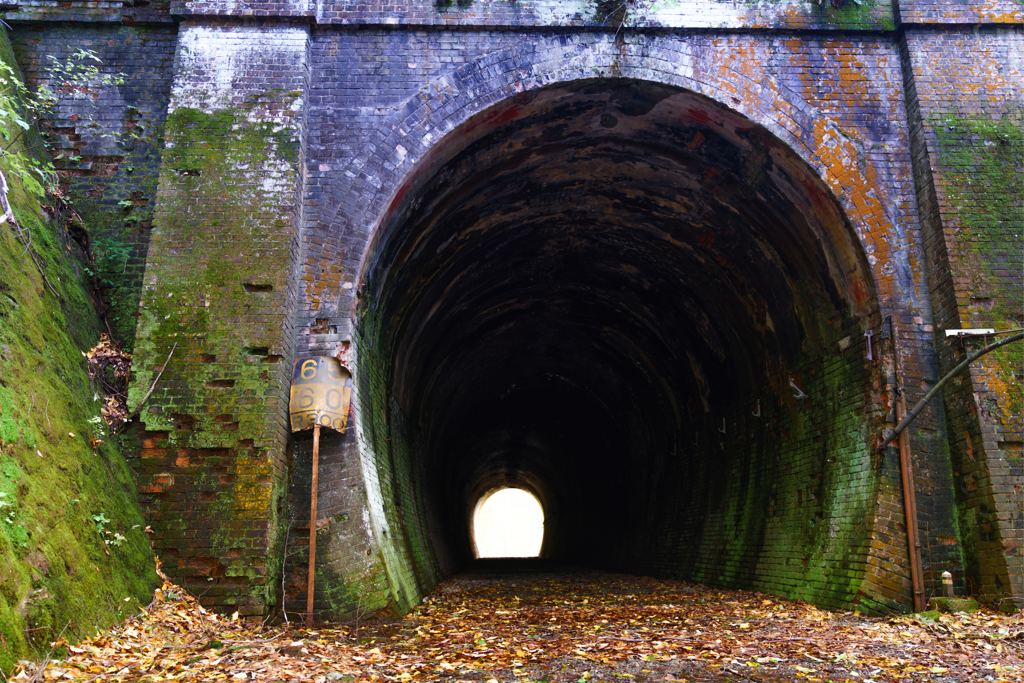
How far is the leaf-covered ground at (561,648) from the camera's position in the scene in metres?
6.34

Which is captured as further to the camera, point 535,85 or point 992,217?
point 535,85

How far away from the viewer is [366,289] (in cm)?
1023

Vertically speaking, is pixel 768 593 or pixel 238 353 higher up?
pixel 238 353

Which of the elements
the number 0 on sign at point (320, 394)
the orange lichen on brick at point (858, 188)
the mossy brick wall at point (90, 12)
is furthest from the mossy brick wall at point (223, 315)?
the orange lichen on brick at point (858, 188)

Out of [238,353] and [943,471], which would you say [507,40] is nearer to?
[238,353]

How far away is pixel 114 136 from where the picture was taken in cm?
1054

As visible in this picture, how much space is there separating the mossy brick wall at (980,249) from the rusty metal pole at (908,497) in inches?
22.4

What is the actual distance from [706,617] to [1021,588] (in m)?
3.37

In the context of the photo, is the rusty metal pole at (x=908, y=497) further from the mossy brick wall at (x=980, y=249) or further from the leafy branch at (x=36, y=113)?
the leafy branch at (x=36, y=113)

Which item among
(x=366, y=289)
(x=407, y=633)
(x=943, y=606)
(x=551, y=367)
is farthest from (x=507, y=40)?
(x=551, y=367)

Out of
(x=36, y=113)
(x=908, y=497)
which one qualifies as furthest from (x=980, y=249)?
(x=36, y=113)

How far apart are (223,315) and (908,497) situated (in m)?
8.19

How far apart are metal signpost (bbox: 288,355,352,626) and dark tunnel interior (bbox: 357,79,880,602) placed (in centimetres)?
63

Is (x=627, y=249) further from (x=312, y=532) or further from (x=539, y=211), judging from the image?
(x=312, y=532)
